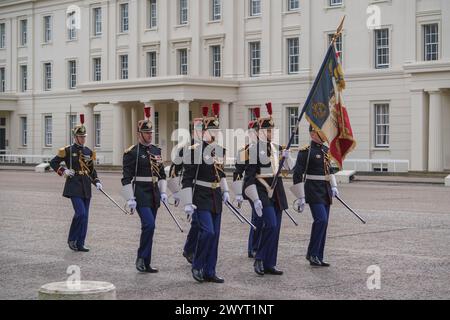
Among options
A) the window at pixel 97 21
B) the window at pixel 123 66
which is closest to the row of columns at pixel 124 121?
the window at pixel 123 66

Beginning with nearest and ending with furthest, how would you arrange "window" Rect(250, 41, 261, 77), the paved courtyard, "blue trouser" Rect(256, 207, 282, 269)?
the paved courtyard → "blue trouser" Rect(256, 207, 282, 269) → "window" Rect(250, 41, 261, 77)

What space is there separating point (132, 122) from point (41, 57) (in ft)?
39.8

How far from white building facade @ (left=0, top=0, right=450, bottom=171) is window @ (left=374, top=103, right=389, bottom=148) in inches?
2.6

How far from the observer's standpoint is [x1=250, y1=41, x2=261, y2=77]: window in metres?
49.2

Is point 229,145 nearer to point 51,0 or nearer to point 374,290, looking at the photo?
point 51,0

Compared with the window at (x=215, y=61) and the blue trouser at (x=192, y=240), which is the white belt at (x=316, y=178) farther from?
the window at (x=215, y=61)

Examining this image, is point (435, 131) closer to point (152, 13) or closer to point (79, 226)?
point (152, 13)

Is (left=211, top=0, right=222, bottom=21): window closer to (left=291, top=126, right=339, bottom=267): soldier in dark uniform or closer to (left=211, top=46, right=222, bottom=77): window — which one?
(left=211, top=46, right=222, bottom=77): window

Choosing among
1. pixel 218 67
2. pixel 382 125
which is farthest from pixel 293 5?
pixel 382 125

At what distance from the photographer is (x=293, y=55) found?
47.7m

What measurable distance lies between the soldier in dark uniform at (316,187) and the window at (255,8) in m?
36.5

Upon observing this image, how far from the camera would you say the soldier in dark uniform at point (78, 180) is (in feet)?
47.5

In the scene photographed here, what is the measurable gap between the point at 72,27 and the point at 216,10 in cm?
1272

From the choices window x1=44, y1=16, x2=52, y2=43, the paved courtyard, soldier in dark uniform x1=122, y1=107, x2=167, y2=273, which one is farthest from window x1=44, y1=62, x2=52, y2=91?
soldier in dark uniform x1=122, y1=107, x2=167, y2=273
